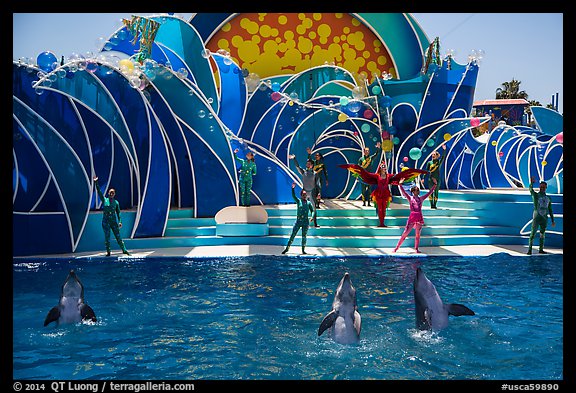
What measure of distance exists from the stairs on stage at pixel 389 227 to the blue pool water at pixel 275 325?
7.29ft

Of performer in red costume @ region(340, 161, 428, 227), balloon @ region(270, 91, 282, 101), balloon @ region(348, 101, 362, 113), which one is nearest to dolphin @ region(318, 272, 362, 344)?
performer in red costume @ region(340, 161, 428, 227)

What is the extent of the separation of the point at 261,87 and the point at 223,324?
11648mm

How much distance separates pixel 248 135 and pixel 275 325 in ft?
37.2

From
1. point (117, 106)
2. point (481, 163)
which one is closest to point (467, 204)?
point (481, 163)

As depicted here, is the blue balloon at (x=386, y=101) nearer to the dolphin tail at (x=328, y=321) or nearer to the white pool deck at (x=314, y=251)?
the white pool deck at (x=314, y=251)

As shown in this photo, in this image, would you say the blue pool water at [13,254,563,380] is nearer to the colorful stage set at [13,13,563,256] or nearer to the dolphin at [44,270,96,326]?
the dolphin at [44,270,96,326]

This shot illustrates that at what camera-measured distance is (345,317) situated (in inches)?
217

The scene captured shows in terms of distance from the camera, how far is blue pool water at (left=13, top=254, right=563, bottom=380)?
5.11 m

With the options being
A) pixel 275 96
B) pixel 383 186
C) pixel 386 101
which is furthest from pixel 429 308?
pixel 386 101

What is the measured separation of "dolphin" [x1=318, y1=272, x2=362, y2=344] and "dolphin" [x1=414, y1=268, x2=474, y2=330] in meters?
0.78

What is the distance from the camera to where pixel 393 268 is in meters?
9.92

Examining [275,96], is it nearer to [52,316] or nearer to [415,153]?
[415,153]
